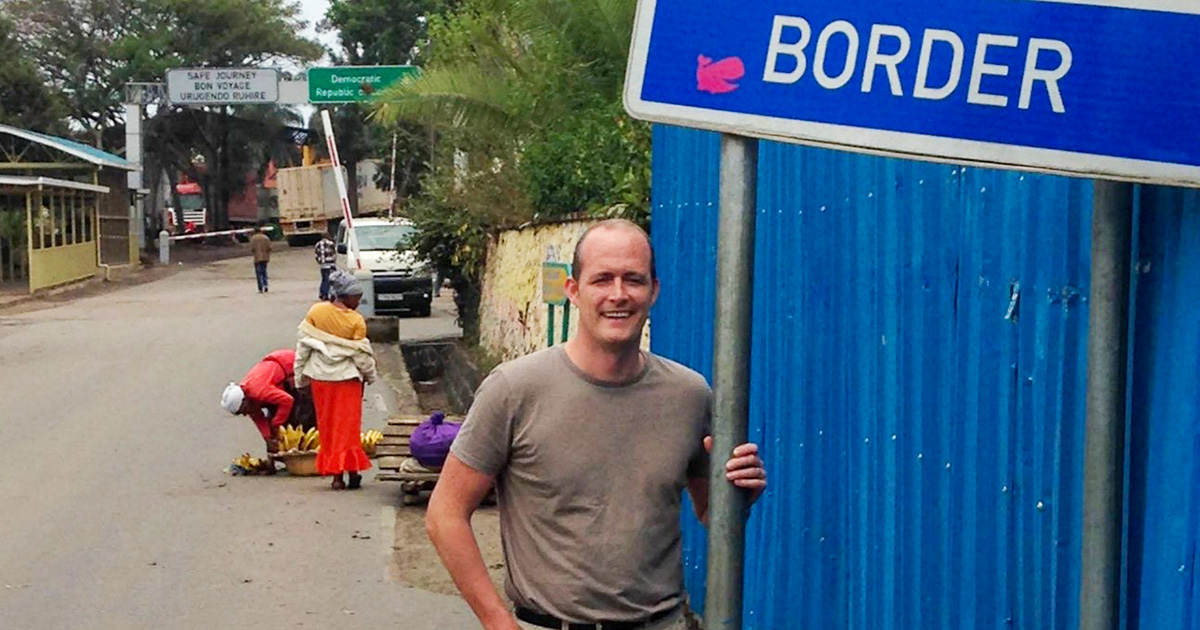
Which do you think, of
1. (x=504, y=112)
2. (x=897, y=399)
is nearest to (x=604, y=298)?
(x=897, y=399)

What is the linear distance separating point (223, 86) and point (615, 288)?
145 feet

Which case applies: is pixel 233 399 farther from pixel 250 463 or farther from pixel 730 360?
pixel 730 360

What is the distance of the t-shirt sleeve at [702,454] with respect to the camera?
11.9ft

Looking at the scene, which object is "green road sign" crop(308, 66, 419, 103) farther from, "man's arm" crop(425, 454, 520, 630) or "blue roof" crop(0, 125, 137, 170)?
"man's arm" crop(425, 454, 520, 630)

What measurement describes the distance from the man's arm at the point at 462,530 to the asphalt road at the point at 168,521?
4676 mm

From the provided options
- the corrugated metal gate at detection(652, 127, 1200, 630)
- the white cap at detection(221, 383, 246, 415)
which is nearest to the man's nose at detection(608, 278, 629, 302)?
the corrugated metal gate at detection(652, 127, 1200, 630)

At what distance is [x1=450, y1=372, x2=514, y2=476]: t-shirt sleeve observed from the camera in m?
3.53

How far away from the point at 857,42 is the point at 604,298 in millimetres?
1056

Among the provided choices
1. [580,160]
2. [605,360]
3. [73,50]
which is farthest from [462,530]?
[73,50]

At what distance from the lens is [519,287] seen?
17047 mm

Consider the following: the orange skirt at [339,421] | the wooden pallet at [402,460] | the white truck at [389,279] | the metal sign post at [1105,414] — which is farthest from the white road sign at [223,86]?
the metal sign post at [1105,414]

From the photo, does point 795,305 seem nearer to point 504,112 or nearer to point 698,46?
point 698,46

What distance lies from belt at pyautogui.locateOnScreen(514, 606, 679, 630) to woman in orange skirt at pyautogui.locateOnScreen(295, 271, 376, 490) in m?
8.52

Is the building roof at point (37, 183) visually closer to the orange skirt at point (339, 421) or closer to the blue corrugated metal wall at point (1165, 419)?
the orange skirt at point (339, 421)
